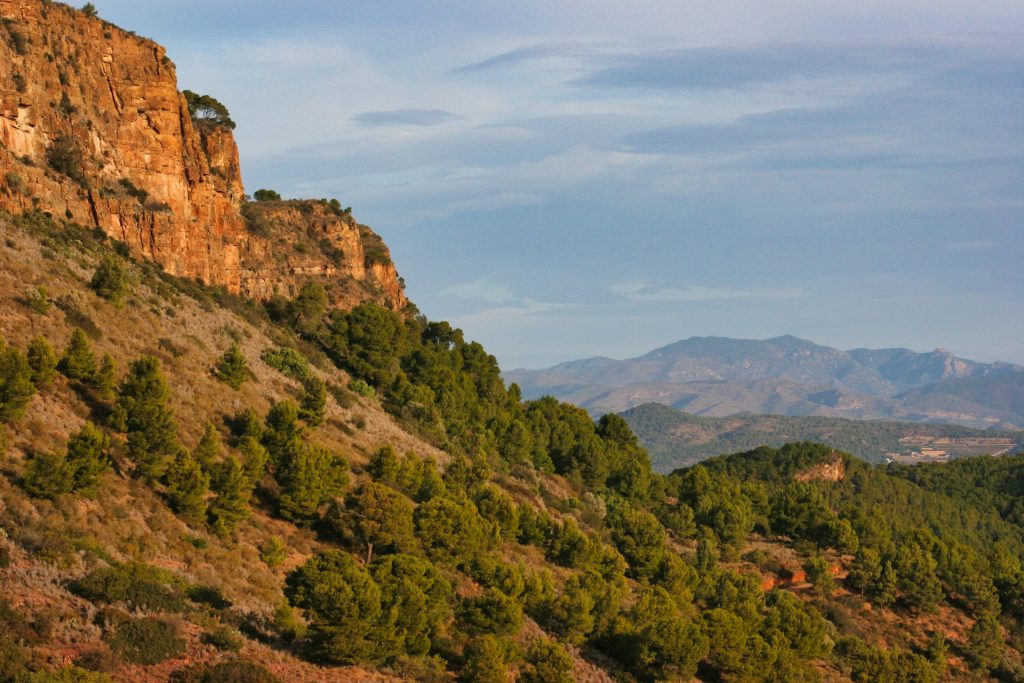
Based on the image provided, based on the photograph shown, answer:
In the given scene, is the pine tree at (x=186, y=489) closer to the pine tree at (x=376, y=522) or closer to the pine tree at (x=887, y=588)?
the pine tree at (x=376, y=522)

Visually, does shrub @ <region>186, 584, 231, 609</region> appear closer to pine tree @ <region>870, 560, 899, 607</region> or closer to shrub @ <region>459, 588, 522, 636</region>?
shrub @ <region>459, 588, 522, 636</region>

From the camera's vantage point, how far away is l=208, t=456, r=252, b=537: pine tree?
37469 mm

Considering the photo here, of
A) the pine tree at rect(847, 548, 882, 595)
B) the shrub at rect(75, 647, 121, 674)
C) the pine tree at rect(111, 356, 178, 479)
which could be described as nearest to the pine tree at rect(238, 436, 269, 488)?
the pine tree at rect(111, 356, 178, 479)

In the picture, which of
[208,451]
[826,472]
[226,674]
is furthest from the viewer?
[826,472]

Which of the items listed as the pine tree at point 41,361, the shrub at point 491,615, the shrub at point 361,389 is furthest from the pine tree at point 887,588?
the pine tree at point 41,361

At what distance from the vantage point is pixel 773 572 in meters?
72.5

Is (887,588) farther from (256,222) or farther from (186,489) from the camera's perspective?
(256,222)

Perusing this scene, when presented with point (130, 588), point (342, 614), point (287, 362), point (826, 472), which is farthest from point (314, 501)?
point (826, 472)

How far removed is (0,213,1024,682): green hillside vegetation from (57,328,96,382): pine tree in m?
0.12

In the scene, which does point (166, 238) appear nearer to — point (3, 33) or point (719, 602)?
point (3, 33)

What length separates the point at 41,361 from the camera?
1508 inches

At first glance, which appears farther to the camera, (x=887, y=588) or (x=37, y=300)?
(x=887, y=588)

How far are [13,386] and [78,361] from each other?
17.9 ft

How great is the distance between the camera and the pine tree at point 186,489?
3659 centimetres
